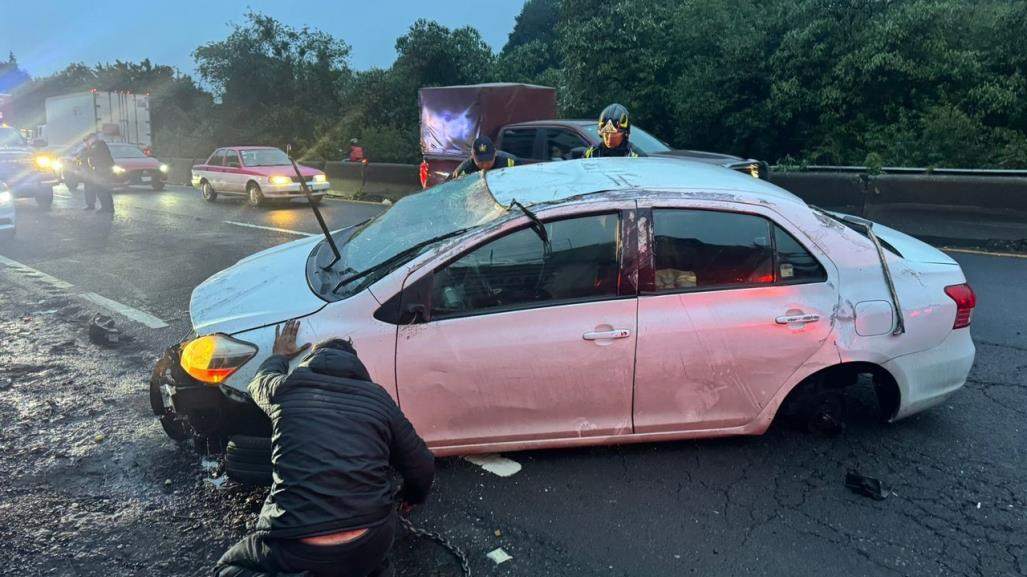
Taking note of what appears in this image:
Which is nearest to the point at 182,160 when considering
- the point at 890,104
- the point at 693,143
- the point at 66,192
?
the point at 66,192

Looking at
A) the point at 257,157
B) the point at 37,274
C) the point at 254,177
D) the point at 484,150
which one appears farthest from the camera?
the point at 257,157

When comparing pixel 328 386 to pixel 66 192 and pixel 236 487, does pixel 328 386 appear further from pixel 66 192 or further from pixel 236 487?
pixel 66 192

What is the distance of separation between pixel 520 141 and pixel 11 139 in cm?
1233

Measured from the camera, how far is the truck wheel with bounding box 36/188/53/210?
53.3 ft

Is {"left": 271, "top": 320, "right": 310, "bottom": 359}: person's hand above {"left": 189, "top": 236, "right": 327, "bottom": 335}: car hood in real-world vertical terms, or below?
below

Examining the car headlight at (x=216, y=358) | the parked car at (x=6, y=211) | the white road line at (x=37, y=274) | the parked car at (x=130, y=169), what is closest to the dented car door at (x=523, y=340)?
the car headlight at (x=216, y=358)

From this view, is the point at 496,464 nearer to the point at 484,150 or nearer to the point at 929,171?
the point at 484,150

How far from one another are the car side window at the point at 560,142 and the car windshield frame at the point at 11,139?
12306mm

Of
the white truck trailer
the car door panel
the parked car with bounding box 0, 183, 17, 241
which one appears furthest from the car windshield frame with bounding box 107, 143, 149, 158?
the car door panel

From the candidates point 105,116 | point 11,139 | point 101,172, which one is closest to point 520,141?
point 101,172

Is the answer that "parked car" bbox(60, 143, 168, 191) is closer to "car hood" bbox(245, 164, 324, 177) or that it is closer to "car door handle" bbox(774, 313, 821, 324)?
"car hood" bbox(245, 164, 324, 177)

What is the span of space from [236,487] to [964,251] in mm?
9141

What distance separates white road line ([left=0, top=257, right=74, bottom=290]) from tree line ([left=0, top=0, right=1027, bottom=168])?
447 inches

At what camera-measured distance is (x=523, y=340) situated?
3.45m
